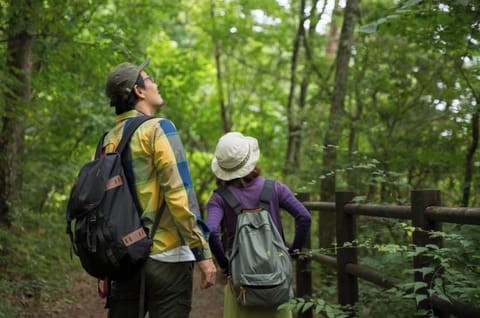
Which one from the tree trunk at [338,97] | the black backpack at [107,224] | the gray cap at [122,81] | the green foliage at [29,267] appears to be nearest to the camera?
the black backpack at [107,224]

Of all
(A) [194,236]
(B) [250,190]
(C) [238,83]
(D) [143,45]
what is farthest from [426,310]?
(C) [238,83]

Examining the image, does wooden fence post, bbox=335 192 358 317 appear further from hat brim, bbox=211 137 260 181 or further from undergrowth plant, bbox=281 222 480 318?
hat brim, bbox=211 137 260 181

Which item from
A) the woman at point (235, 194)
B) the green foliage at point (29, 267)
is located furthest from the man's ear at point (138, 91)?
the green foliage at point (29, 267)

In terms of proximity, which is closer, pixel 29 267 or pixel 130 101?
pixel 130 101

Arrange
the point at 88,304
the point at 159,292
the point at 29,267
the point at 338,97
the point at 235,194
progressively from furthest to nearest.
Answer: the point at 338,97
the point at 88,304
the point at 29,267
the point at 235,194
the point at 159,292

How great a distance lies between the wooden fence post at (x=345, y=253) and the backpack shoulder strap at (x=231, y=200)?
160 centimetres

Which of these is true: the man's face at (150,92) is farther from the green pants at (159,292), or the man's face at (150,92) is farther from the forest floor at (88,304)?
the forest floor at (88,304)

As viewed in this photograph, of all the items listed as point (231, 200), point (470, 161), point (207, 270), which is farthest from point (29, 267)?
point (470, 161)

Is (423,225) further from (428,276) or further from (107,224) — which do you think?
(107,224)

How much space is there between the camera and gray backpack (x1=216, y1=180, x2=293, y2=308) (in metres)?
3.34

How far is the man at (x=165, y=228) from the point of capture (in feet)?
9.75

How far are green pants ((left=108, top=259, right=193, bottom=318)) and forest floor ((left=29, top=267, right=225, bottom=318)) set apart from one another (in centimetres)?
367

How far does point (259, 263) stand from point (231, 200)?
0.45 m

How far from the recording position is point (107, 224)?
9.37 feet
